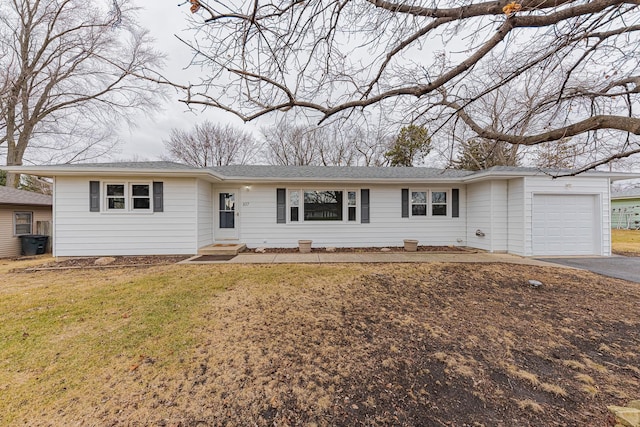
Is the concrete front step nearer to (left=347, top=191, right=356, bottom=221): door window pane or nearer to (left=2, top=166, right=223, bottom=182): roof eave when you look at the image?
(left=2, top=166, right=223, bottom=182): roof eave

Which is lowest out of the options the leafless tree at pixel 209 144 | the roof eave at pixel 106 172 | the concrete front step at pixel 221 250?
the concrete front step at pixel 221 250

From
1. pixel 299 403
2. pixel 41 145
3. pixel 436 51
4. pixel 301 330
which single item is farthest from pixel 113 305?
pixel 41 145

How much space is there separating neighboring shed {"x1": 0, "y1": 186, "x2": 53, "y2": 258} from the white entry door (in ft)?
22.1

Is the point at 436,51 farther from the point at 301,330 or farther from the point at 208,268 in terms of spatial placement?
the point at 208,268

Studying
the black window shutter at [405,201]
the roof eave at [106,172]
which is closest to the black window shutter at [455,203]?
the black window shutter at [405,201]

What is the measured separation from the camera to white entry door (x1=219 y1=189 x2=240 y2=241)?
9.38m

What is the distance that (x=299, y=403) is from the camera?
6.56 ft

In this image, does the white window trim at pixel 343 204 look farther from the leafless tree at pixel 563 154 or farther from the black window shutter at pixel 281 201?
the leafless tree at pixel 563 154

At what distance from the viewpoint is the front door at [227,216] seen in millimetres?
9391

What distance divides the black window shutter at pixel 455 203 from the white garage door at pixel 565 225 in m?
2.26

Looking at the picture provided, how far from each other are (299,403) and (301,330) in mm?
1190

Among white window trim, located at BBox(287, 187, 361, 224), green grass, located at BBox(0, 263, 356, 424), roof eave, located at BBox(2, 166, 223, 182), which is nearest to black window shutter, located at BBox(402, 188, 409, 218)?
white window trim, located at BBox(287, 187, 361, 224)

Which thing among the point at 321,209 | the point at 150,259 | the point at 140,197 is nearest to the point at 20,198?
the point at 140,197

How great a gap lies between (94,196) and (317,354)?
28.8ft
